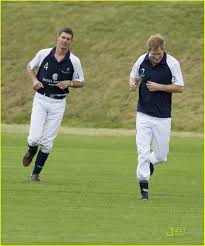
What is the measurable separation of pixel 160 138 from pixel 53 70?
2613mm

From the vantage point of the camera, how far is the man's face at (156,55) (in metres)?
16.0

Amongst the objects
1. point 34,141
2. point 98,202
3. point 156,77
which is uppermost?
point 156,77

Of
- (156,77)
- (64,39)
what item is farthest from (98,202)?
(64,39)

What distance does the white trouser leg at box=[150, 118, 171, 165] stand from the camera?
16.3 metres

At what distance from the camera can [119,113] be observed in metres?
43.5

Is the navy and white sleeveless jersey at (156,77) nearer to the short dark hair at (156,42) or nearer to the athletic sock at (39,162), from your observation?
the short dark hair at (156,42)

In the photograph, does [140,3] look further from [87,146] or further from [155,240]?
[155,240]

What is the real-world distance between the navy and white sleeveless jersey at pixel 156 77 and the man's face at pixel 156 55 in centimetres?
8

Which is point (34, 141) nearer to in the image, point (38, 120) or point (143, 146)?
point (38, 120)

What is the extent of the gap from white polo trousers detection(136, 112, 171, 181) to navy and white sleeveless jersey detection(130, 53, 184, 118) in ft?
0.37

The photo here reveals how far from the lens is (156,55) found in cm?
1598

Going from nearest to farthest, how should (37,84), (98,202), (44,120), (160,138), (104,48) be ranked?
(98,202) < (160,138) < (37,84) < (44,120) < (104,48)

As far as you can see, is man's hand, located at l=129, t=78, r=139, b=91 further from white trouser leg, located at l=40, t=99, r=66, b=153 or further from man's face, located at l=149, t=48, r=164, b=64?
white trouser leg, located at l=40, t=99, r=66, b=153

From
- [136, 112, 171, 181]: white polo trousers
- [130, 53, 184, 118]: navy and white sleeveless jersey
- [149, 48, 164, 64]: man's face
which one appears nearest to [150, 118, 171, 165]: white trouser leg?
[136, 112, 171, 181]: white polo trousers
